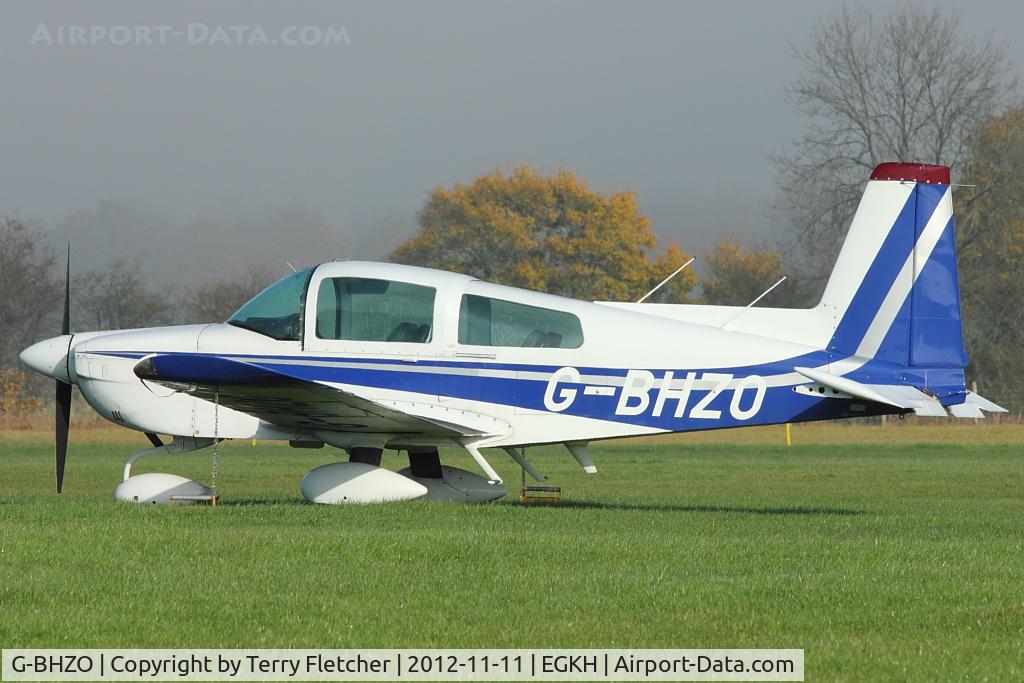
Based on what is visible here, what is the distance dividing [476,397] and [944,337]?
4.30 m

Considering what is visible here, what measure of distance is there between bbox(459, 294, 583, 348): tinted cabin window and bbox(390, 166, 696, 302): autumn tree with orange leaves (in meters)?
42.4

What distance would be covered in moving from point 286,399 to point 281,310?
39.6 inches

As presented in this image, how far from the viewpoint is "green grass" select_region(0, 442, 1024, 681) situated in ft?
20.5

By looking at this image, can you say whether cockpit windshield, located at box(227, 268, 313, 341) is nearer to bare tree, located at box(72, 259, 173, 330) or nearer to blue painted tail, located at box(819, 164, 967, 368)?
blue painted tail, located at box(819, 164, 967, 368)

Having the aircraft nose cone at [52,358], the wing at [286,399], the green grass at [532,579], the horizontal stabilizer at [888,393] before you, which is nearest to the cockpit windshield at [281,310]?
the wing at [286,399]

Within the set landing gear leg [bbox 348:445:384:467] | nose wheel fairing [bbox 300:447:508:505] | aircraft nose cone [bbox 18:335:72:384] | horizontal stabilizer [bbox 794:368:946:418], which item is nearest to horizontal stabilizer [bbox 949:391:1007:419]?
horizontal stabilizer [bbox 794:368:946:418]

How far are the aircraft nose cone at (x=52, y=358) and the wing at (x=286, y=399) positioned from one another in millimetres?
1536

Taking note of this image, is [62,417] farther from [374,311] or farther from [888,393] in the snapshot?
[888,393]

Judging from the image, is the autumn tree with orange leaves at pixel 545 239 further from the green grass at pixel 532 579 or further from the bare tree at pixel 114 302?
the green grass at pixel 532 579

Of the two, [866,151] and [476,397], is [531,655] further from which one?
[866,151]

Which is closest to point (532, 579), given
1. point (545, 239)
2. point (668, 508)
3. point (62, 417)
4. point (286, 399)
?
point (286, 399)

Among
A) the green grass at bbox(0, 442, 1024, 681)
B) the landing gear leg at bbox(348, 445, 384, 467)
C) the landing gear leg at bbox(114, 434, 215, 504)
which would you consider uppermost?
the landing gear leg at bbox(348, 445, 384, 467)

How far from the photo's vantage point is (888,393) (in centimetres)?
1197

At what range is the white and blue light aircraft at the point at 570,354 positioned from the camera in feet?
39.8
